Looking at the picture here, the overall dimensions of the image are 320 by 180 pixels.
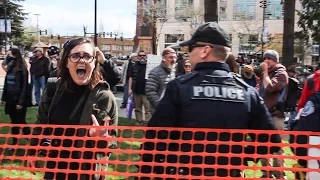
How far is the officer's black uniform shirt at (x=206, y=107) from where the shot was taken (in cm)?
227

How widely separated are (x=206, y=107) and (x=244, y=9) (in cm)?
7461

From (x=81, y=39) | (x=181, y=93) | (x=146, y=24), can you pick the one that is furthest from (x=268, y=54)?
(x=146, y=24)

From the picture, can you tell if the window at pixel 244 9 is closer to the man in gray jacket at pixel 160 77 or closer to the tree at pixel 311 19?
the tree at pixel 311 19

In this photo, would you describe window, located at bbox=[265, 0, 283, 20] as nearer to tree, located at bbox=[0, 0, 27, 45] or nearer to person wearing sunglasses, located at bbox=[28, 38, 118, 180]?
tree, located at bbox=[0, 0, 27, 45]

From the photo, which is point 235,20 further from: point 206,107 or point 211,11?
point 206,107

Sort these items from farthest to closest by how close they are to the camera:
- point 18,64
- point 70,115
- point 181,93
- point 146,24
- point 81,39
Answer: point 146,24, point 18,64, point 81,39, point 70,115, point 181,93

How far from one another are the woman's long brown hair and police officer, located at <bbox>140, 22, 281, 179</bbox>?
2.13ft

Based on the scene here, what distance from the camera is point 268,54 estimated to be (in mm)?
5699

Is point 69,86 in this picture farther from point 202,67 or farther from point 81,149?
point 202,67

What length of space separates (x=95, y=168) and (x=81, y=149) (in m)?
0.14

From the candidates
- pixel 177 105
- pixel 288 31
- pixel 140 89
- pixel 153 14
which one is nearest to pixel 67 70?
pixel 177 105

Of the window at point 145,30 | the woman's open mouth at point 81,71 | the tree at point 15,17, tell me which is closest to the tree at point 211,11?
the woman's open mouth at point 81,71

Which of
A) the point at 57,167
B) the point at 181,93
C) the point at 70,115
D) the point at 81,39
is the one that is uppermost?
the point at 81,39

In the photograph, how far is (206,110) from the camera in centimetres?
227
